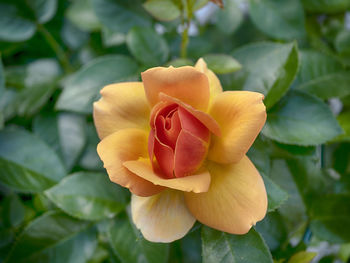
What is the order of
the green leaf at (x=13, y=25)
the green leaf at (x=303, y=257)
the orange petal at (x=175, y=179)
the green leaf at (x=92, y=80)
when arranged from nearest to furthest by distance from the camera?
the orange petal at (x=175, y=179), the green leaf at (x=303, y=257), the green leaf at (x=92, y=80), the green leaf at (x=13, y=25)

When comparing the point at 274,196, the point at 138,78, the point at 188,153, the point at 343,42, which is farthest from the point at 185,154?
the point at 343,42

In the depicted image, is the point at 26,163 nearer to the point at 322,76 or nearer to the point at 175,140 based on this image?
the point at 175,140

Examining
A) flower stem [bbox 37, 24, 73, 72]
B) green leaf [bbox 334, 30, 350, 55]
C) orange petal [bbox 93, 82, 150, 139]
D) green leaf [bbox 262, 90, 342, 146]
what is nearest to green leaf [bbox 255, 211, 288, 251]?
green leaf [bbox 262, 90, 342, 146]

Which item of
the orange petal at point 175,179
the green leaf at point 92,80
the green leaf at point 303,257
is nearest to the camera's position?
the orange petal at point 175,179

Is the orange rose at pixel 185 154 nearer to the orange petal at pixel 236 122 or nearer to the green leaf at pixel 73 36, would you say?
the orange petal at pixel 236 122

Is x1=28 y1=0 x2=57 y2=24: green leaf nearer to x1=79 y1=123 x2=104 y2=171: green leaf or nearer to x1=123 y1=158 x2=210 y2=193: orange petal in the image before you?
x1=79 y1=123 x2=104 y2=171: green leaf

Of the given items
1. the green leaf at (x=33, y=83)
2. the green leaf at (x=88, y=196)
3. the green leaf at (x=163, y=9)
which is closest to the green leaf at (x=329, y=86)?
the green leaf at (x=163, y=9)
